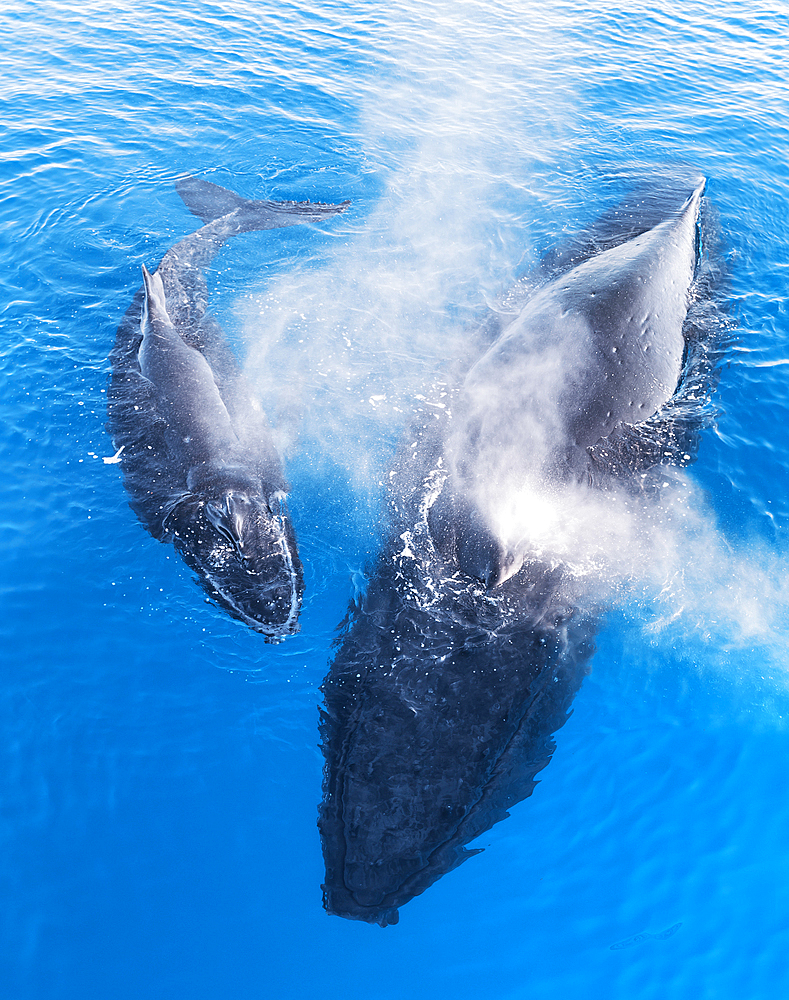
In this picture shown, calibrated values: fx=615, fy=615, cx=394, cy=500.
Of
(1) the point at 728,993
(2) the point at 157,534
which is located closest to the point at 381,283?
(2) the point at 157,534

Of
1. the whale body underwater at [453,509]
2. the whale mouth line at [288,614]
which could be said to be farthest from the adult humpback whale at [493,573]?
the whale mouth line at [288,614]

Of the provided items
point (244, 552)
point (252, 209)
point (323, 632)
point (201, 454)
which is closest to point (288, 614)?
point (323, 632)

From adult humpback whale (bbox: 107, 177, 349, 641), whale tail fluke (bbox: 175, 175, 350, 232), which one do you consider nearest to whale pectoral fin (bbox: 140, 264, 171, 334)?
adult humpback whale (bbox: 107, 177, 349, 641)

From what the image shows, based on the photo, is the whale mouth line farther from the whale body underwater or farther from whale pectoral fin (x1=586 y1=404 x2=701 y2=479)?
whale pectoral fin (x1=586 y1=404 x2=701 y2=479)

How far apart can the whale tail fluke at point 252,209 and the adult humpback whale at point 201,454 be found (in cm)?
346

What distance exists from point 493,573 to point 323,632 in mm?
3259

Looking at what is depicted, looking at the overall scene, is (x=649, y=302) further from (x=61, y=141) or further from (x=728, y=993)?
(x=61, y=141)

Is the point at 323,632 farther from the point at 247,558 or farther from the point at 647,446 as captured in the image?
the point at 647,446

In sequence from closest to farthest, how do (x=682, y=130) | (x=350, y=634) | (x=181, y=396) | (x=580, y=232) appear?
1. (x=350, y=634)
2. (x=181, y=396)
3. (x=580, y=232)
4. (x=682, y=130)

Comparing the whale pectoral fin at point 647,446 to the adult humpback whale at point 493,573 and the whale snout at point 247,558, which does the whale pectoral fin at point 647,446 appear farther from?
the whale snout at point 247,558

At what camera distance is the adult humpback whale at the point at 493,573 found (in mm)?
8812

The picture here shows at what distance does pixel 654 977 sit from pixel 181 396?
13.7 meters

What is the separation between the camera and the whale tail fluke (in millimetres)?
20281

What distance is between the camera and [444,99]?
1069 inches
